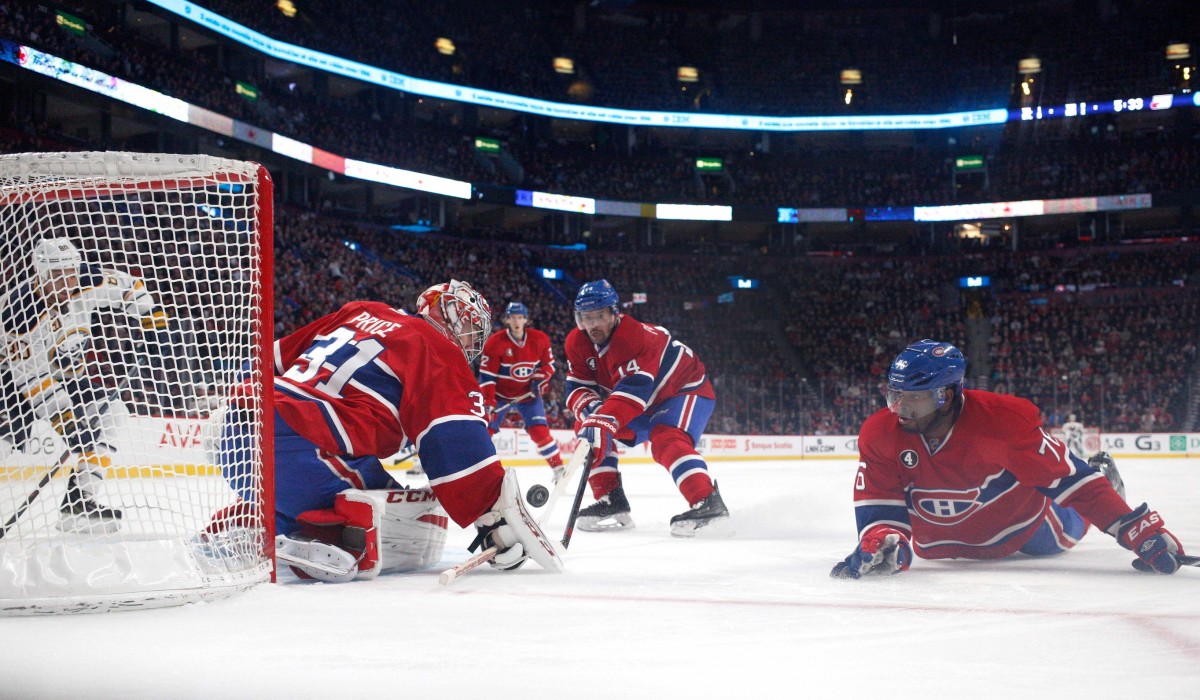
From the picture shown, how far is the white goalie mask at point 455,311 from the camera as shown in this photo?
3.45 m

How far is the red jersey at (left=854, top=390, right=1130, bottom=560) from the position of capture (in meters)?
3.16

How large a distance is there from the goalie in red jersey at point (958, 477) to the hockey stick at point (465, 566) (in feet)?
3.85

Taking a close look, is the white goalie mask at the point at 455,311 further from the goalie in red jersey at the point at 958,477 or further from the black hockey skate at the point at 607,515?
the black hockey skate at the point at 607,515

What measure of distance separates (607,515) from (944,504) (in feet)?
7.08

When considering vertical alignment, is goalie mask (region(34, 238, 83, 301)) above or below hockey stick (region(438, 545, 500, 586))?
above

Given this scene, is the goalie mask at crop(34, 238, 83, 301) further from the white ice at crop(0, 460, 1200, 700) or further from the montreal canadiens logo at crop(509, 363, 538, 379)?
the montreal canadiens logo at crop(509, 363, 538, 379)

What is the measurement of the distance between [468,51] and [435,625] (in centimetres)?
2639

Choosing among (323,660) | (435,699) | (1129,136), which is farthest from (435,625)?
(1129,136)

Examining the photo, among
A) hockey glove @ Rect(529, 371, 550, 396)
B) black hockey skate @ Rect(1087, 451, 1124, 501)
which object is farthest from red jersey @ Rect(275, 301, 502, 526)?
hockey glove @ Rect(529, 371, 550, 396)

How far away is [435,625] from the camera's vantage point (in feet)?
7.54

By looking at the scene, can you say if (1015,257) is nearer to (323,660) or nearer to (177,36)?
(177,36)

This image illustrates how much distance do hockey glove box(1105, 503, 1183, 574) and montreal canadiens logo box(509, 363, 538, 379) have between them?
623 cm

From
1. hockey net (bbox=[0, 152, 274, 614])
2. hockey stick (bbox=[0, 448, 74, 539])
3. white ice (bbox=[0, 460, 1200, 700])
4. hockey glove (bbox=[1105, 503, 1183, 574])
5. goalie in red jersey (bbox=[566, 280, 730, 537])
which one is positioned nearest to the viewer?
white ice (bbox=[0, 460, 1200, 700])

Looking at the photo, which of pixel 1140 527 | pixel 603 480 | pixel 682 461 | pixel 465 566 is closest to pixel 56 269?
pixel 465 566
